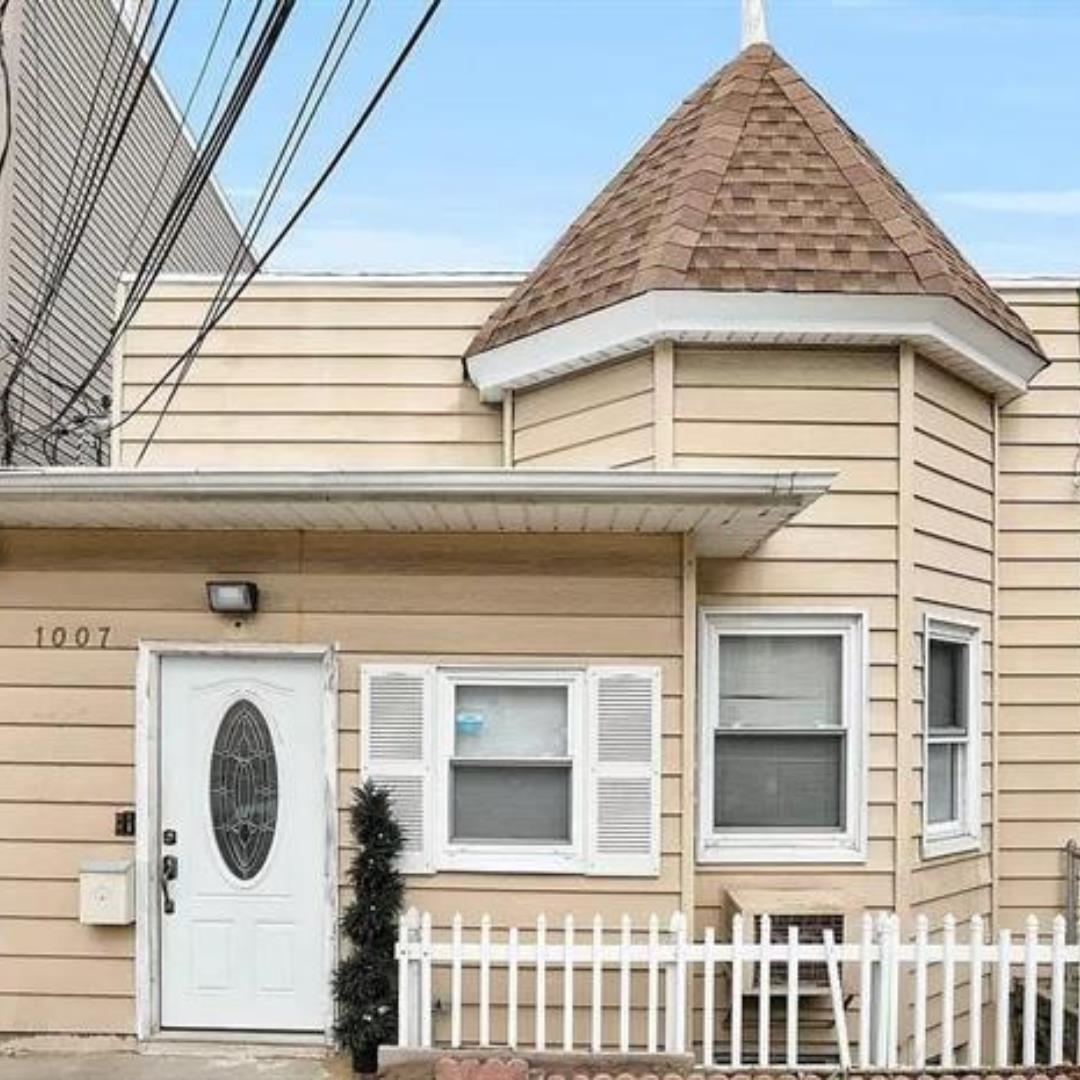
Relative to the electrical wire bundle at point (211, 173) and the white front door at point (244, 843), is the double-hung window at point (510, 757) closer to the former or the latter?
the white front door at point (244, 843)

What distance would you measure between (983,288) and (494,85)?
4.48m

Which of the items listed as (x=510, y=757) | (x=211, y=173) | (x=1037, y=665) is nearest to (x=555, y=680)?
(x=510, y=757)

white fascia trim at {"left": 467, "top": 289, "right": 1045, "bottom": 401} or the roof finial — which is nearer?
white fascia trim at {"left": 467, "top": 289, "right": 1045, "bottom": 401}

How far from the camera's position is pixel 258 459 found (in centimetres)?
880

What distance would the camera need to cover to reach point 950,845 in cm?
755

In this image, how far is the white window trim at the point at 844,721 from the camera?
23.2ft

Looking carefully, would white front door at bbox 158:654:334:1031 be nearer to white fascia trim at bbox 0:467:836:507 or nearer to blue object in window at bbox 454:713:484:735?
blue object in window at bbox 454:713:484:735

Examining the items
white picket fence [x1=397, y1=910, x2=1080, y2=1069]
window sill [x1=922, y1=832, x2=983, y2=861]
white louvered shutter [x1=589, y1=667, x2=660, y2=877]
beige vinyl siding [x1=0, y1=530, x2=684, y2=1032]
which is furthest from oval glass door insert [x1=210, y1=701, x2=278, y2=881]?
window sill [x1=922, y1=832, x2=983, y2=861]

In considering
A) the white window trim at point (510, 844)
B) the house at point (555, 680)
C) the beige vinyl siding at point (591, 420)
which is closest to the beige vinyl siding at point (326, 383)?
the beige vinyl siding at point (591, 420)

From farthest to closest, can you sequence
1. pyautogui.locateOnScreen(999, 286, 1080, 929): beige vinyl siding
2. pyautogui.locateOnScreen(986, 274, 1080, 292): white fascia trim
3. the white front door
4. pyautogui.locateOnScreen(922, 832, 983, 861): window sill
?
pyautogui.locateOnScreen(986, 274, 1080, 292): white fascia trim
pyautogui.locateOnScreen(999, 286, 1080, 929): beige vinyl siding
pyautogui.locateOnScreen(922, 832, 983, 861): window sill
the white front door

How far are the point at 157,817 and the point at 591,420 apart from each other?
3093 millimetres

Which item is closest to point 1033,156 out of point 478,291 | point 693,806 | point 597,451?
point 478,291

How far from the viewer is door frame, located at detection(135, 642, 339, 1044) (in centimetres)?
687

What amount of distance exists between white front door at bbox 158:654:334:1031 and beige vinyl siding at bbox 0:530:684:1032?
188 mm
